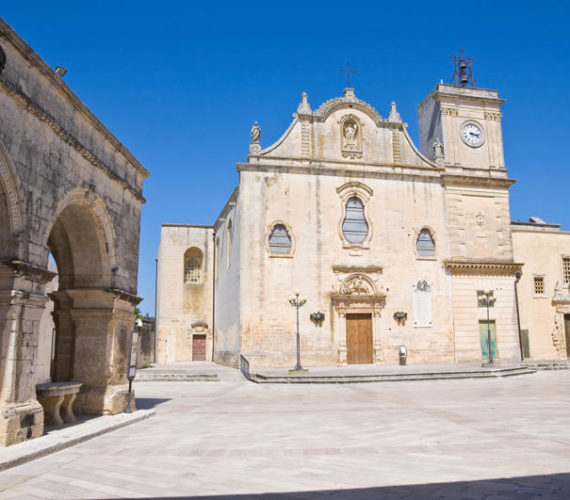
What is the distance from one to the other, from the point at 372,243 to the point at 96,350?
17442 mm

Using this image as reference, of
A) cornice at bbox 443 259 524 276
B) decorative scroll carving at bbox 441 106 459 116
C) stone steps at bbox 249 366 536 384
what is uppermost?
decorative scroll carving at bbox 441 106 459 116

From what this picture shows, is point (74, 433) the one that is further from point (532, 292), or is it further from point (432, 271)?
point (532, 292)

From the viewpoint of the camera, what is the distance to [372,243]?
25.9m

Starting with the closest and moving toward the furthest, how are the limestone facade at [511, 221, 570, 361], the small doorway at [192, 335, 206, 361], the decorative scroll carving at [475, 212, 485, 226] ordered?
the decorative scroll carving at [475, 212, 485, 226] < the limestone facade at [511, 221, 570, 361] < the small doorway at [192, 335, 206, 361]

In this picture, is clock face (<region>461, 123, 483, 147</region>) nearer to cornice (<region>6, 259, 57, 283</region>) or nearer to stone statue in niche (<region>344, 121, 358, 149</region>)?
stone statue in niche (<region>344, 121, 358, 149</region>)

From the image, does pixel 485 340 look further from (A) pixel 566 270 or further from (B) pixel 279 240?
(B) pixel 279 240

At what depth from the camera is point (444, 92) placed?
28.8 meters

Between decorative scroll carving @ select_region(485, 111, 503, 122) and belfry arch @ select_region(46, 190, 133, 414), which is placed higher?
decorative scroll carving @ select_region(485, 111, 503, 122)

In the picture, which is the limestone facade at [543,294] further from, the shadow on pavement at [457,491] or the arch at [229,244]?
the shadow on pavement at [457,491]

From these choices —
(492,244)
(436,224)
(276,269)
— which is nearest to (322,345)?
(276,269)

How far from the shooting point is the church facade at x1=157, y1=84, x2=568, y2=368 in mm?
24391

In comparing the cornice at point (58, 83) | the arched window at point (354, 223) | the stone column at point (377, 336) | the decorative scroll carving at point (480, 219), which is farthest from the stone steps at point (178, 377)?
the decorative scroll carving at point (480, 219)

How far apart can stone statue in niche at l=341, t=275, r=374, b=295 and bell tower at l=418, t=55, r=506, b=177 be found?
25.7 feet


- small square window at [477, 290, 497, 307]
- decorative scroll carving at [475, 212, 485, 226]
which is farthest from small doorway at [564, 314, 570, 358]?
decorative scroll carving at [475, 212, 485, 226]
